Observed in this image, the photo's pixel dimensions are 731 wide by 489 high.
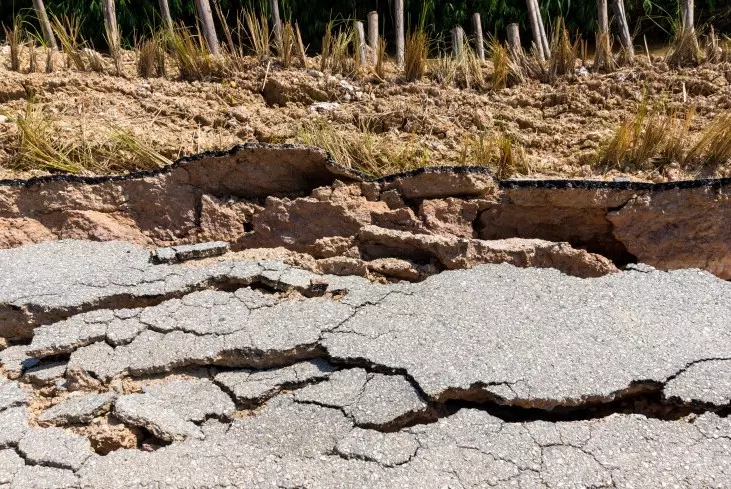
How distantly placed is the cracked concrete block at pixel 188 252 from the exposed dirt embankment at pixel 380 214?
0.21m

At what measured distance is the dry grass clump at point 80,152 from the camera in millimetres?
4406

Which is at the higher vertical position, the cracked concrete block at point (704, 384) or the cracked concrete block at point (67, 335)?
the cracked concrete block at point (67, 335)

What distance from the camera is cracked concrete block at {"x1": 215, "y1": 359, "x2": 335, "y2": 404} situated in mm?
2809

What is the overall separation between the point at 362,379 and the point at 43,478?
136cm

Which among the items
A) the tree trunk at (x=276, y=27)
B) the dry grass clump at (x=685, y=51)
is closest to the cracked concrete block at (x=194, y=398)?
the tree trunk at (x=276, y=27)

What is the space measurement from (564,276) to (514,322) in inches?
21.9

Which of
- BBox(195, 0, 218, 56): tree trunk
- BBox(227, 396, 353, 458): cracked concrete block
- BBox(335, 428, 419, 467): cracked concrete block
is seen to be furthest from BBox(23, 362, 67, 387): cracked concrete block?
BBox(195, 0, 218, 56): tree trunk

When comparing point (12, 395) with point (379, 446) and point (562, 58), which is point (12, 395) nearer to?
point (379, 446)

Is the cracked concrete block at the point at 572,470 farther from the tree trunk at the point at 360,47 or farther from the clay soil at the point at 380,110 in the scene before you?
the tree trunk at the point at 360,47

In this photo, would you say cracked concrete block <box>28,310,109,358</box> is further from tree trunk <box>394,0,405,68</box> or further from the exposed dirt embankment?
Answer: tree trunk <box>394,0,405,68</box>

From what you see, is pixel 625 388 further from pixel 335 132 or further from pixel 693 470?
pixel 335 132

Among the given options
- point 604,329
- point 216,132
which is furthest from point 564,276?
point 216,132

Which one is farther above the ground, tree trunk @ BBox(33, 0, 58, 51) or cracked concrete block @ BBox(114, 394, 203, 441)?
tree trunk @ BBox(33, 0, 58, 51)

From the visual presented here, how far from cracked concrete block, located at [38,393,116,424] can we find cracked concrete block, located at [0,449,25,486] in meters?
0.19
